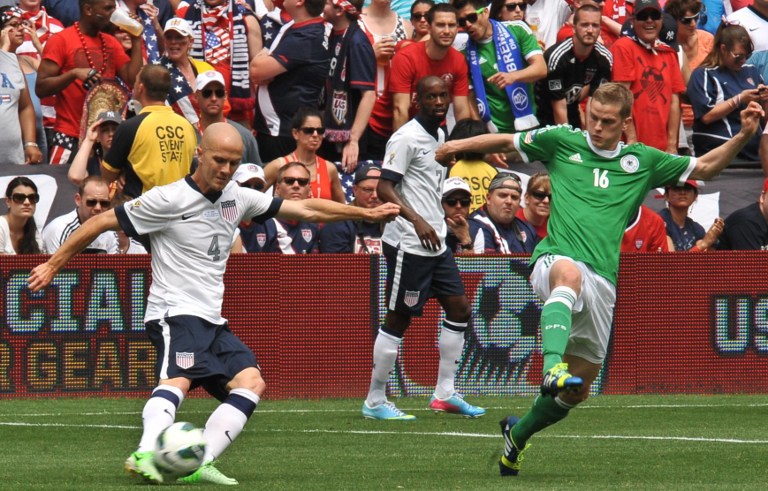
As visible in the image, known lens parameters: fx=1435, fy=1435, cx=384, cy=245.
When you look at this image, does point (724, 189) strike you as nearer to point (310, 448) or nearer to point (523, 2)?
point (523, 2)

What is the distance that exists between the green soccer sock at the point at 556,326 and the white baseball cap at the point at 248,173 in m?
5.65

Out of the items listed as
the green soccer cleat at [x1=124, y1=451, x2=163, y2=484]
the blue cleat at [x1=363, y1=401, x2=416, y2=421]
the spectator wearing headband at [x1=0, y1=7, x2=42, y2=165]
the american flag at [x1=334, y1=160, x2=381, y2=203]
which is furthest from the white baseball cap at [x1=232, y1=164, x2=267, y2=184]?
the green soccer cleat at [x1=124, y1=451, x2=163, y2=484]

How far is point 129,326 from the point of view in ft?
43.4

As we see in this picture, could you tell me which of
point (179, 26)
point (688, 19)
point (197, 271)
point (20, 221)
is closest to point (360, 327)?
point (20, 221)

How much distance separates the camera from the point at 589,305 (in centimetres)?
869

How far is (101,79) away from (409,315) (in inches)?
186

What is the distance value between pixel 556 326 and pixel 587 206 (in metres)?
1.19

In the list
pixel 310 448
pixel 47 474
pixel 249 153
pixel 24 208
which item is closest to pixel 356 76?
pixel 249 153

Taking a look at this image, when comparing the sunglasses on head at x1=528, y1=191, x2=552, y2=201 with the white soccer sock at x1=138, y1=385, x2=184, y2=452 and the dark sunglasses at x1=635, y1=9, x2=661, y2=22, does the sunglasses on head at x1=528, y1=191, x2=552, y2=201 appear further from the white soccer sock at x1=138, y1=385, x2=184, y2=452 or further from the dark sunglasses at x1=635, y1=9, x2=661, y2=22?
the white soccer sock at x1=138, y1=385, x2=184, y2=452

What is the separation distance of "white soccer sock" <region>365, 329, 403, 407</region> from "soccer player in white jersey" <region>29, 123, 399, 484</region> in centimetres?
328

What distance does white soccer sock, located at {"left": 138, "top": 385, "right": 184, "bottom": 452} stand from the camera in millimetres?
8031

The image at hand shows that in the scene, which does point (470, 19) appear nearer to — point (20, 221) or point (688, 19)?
point (688, 19)

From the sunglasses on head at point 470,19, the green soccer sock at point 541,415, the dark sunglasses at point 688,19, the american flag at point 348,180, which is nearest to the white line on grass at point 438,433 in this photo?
the green soccer sock at point 541,415

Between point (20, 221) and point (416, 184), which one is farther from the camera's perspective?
point (20, 221)
